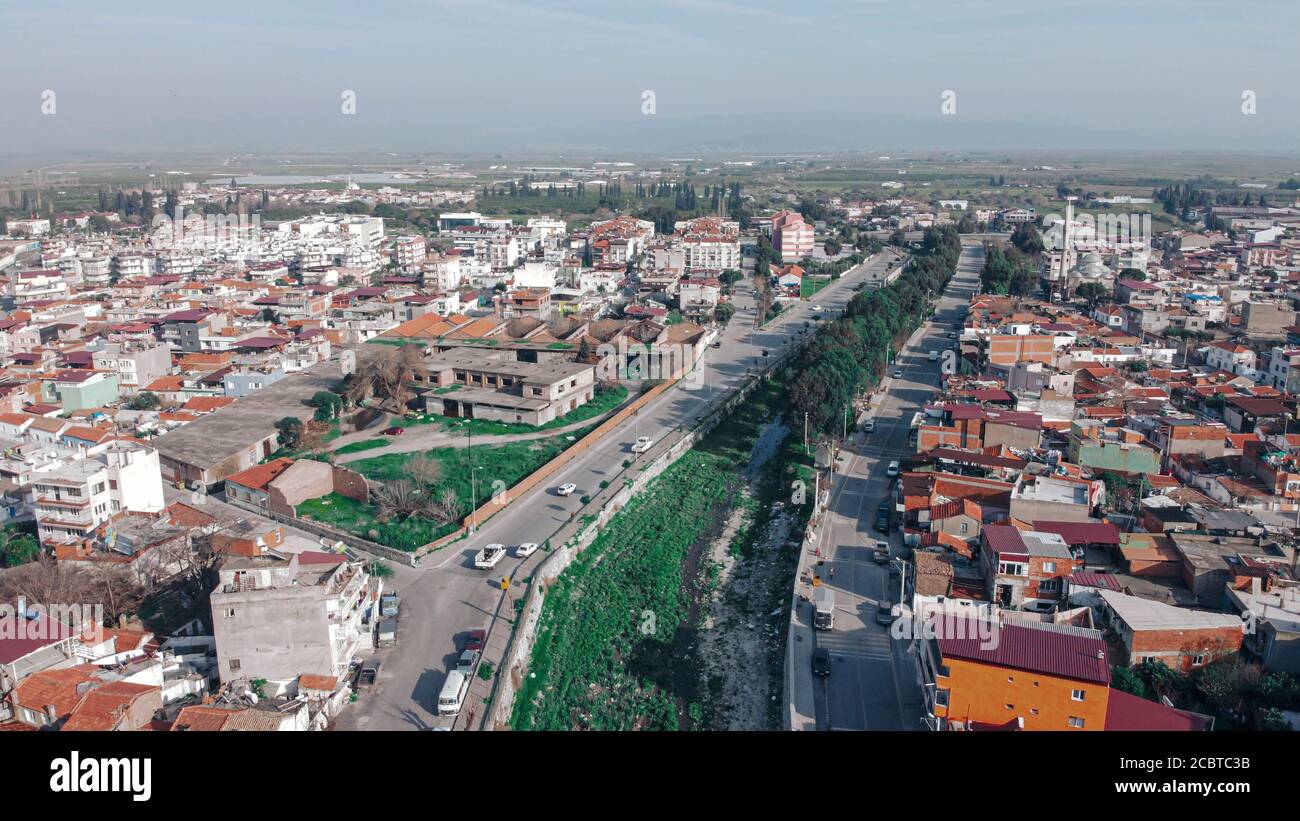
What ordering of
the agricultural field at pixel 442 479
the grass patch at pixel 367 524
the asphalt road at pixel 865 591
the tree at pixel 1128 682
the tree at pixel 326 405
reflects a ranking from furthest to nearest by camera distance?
1. the tree at pixel 326 405
2. the agricultural field at pixel 442 479
3. the grass patch at pixel 367 524
4. the asphalt road at pixel 865 591
5. the tree at pixel 1128 682

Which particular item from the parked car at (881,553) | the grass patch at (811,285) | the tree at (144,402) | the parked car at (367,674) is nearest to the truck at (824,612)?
→ the parked car at (881,553)

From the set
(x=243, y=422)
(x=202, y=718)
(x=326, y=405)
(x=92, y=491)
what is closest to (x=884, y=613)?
(x=202, y=718)

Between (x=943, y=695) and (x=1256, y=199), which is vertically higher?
(x=1256, y=199)

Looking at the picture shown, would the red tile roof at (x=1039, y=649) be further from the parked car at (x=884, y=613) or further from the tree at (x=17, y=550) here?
the tree at (x=17, y=550)

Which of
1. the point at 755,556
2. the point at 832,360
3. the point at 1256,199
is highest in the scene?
the point at 1256,199

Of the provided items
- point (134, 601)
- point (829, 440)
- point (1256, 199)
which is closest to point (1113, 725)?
point (829, 440)
